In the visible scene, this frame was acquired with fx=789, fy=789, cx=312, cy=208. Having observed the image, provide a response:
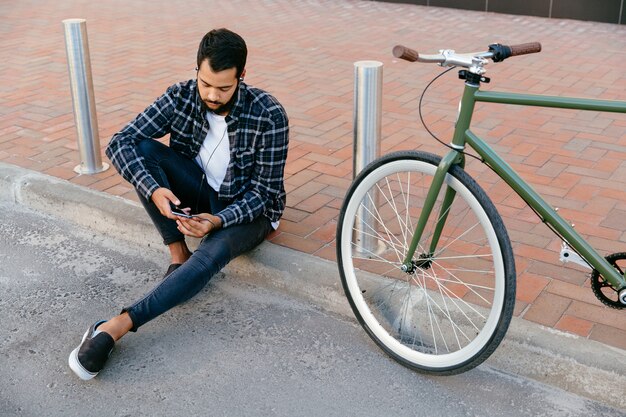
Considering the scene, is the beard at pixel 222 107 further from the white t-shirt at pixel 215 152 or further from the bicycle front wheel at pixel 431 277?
the bicycle front wheel at pixel 431 277

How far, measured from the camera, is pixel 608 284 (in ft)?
9.45

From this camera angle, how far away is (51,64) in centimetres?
732

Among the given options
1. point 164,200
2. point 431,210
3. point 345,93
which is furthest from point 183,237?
point 345,93

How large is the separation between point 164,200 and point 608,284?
1.84 metres

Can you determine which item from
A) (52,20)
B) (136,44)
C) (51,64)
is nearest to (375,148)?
(51,64)

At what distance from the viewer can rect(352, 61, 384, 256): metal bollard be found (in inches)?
140

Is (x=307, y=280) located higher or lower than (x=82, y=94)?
lower

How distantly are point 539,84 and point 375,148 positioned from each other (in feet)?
10.6

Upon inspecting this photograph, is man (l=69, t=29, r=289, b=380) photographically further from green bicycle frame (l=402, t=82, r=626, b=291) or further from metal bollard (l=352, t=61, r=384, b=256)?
green bicycle frame (l=402, t=82, r=626, b=291)

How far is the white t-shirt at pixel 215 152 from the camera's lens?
3.59 m

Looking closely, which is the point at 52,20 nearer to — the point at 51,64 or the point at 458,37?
the point at 51,64

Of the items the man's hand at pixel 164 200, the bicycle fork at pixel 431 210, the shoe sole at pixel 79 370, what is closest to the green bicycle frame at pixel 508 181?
the bicycle fork at pixel 431 210

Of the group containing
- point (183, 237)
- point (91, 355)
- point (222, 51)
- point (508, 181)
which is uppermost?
point (222, 51)

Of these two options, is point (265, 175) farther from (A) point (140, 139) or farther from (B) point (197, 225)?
(A) point (140, 139)
